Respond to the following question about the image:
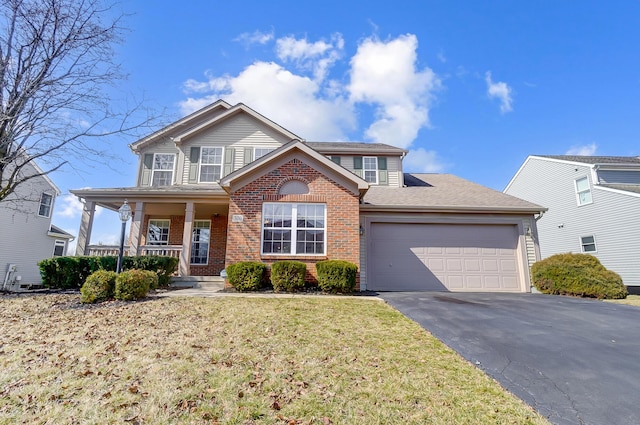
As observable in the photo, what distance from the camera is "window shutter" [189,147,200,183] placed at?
45.6ft

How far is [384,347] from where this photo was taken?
4504mm

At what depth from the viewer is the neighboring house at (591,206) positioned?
48.5 ft

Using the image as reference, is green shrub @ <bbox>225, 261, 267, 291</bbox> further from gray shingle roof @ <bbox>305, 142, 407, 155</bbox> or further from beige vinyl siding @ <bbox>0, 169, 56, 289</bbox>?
beige vinyl siding @ <bbox>0, 169, 56, 289</bbox>

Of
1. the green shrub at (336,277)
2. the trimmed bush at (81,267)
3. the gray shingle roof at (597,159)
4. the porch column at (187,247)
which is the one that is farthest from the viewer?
the gray shingle roof at (597,159)

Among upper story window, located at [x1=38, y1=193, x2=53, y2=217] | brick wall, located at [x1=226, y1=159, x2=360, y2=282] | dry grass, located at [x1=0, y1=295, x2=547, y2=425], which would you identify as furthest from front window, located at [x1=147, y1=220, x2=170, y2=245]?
upper story window, located at [x1=38, y1=193, x2=53, y2=217]

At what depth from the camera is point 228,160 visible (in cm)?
1414

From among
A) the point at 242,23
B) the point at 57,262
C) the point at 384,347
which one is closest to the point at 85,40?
the point at 242,23

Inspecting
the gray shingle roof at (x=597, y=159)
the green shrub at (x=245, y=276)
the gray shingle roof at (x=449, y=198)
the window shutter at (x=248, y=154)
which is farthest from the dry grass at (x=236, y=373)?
the gray shingle roof at (x=597, y=159)

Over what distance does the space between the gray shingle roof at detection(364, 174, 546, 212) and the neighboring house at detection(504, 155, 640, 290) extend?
22.0ft

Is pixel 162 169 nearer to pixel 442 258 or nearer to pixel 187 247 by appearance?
pixel 187 247

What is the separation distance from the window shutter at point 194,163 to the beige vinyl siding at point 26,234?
10104 millimetres

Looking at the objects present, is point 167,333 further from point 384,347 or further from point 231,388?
point 384,347

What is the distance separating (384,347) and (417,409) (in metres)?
1.65

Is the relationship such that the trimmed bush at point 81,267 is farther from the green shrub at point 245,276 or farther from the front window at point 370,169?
the front window at point 370,169
